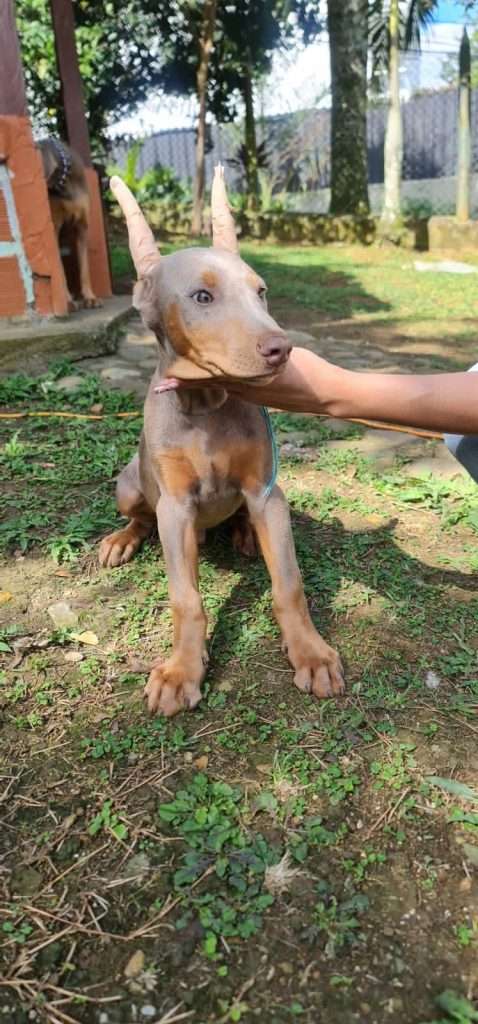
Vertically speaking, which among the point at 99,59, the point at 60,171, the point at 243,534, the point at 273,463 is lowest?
the point at 243,534

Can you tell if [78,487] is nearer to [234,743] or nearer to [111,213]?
[234,743]

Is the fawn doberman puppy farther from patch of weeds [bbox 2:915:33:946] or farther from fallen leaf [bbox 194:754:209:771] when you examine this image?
patch of weeds [bbox 2:915:33:946]

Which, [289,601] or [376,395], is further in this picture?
[289,601]

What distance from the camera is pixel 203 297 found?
74.4 inches

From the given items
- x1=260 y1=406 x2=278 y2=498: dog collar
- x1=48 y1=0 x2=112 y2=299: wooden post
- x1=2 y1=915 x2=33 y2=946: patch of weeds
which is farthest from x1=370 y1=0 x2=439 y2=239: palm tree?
x1=2 y1=915 x2=33 y2=946: patch of weeds

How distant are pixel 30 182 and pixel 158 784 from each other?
4525 millimetres

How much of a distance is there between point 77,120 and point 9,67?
1918mm

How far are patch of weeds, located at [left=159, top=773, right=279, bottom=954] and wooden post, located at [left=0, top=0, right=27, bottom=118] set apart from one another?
4661 mm

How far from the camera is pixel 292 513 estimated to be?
320 cm

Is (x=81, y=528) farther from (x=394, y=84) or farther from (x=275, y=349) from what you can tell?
(x=394, y=84)

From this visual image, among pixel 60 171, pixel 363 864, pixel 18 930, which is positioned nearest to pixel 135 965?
pixel 18 930

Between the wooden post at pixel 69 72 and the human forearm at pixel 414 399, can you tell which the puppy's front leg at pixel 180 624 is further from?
the wooden post at pixel 69 72

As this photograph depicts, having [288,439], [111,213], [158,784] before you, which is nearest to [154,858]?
[158,784]

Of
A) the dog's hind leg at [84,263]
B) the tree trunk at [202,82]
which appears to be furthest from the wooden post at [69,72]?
the tree trunk at [202,82]
